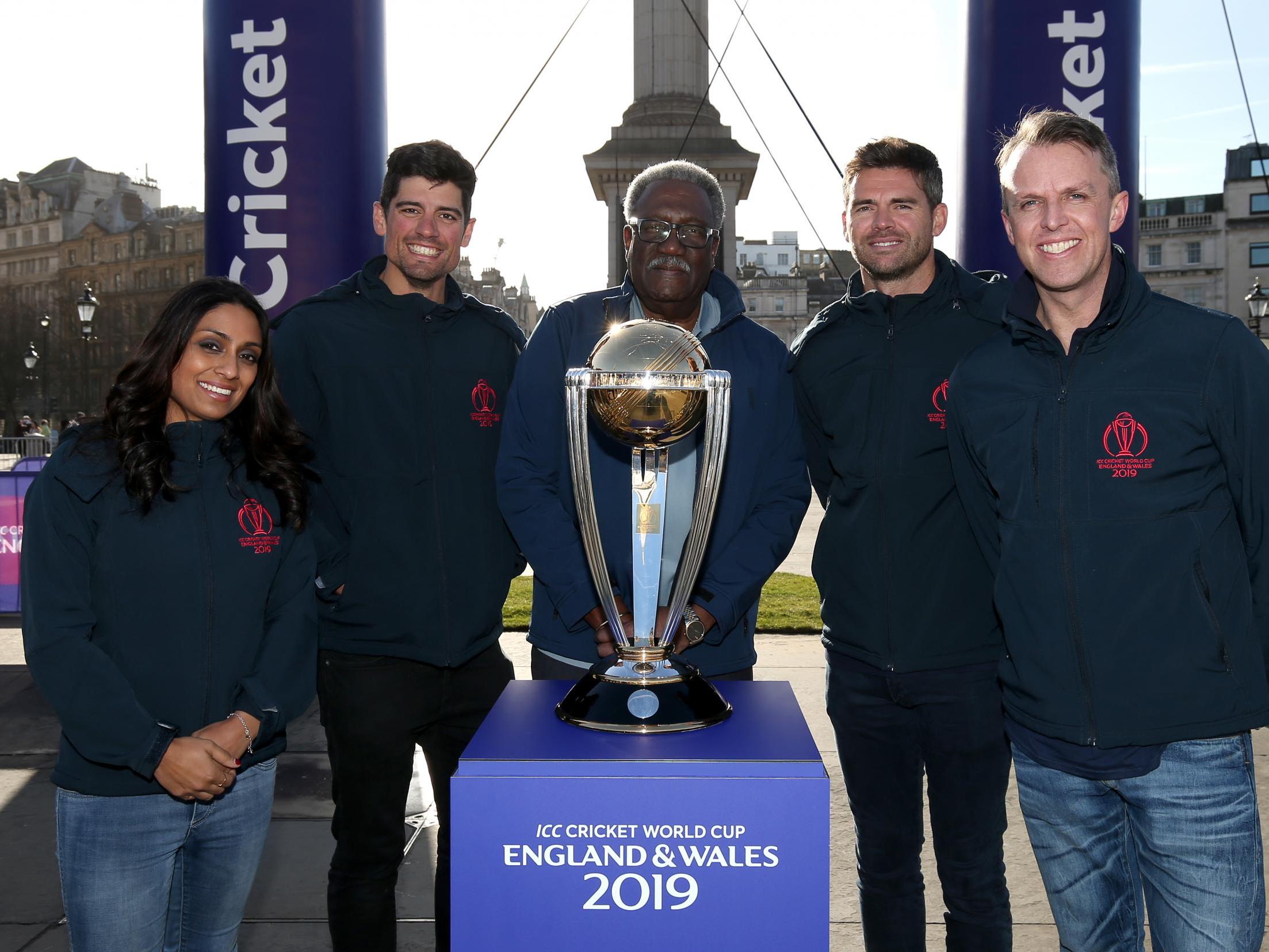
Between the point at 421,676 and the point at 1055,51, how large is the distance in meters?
3.97

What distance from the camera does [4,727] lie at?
17.8ft

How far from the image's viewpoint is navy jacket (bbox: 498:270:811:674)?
2303mm

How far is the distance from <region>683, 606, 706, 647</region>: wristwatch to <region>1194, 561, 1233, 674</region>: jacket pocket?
931mm

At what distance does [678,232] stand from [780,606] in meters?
6.32

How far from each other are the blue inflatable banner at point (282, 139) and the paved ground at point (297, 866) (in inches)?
87.1

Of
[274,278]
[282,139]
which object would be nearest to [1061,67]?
[282,139]

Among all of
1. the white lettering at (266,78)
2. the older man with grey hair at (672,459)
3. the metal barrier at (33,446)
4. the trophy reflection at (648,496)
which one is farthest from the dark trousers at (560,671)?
the metal barrier at (33,446)

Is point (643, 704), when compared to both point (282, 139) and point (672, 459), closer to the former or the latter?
point (672, 459)

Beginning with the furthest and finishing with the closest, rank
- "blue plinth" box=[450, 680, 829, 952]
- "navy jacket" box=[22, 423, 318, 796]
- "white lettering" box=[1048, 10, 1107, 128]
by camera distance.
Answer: "white lettering" box=[1048, 10, 1107, 128] → "navy jacket" box=[22, 423, 318, 796] → "blue plinth" box=[450, 680, 829, 952]

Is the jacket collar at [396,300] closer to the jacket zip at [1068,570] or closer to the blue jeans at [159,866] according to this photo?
the blue jeans at [159,866]

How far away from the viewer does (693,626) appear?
2.16m

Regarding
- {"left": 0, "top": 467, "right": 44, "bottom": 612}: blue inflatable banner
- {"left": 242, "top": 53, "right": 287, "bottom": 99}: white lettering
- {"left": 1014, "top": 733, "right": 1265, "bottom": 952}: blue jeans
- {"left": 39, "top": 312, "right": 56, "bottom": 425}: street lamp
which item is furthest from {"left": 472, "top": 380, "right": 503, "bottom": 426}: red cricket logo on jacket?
{"left": 39, "top": 312, "right": 56, "bottom": 425}: street lamp

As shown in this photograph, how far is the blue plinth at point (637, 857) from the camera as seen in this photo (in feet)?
5.33

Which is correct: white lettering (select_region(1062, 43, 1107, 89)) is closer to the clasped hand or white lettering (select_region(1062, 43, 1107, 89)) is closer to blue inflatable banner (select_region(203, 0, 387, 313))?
blue inflatable banner (select_region(203, 0, 387, 313))
